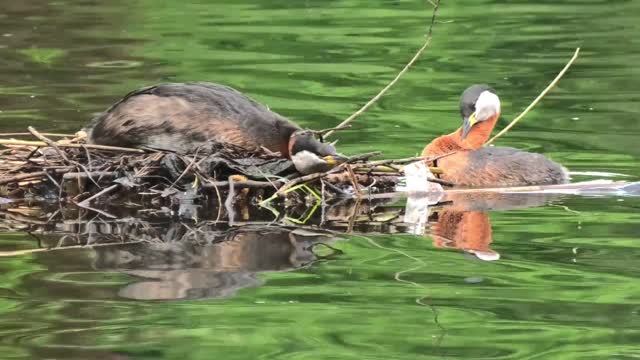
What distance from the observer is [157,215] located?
809 cm

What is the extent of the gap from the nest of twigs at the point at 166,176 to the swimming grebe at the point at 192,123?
0.09 meters

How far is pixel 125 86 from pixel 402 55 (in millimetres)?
3450

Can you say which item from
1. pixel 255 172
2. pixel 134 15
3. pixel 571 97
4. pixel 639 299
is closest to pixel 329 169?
pixel 255 172

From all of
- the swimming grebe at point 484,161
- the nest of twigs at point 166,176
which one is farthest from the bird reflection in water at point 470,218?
the nest of twigs at point 166,176

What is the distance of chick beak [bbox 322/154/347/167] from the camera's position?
837cm

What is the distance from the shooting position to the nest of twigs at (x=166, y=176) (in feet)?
27.3

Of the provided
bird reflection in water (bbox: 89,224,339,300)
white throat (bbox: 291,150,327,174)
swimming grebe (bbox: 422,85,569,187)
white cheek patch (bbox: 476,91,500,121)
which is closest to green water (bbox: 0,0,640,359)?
bird reflection in water (bbox: 89,224,339,300)

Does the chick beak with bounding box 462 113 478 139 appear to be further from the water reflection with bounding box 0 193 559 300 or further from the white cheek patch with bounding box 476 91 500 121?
the water reflection with bounding box 0 193 559 300

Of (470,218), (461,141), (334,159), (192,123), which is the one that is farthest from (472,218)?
(192,123)

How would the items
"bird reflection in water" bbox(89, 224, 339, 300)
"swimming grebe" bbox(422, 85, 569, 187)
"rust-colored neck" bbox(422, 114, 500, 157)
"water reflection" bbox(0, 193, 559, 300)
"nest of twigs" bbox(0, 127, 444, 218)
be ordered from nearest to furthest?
"bird reflection in water" bbox(89, 224, 339, 300) → "water reflection" bbox(0, 193, 559, 300) → "nest of twigs" bbox(0, 127, 444, 218) → "swimming grebe" bbox(422, 85, 569, 187) → "rust-colored neck" bbox(422, 114, 500, 157)

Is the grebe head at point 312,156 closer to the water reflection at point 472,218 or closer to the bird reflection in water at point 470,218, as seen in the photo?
the bird reflection in water at point 470,218

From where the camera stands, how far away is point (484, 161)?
912 cm

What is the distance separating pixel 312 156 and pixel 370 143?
2038 millimetres

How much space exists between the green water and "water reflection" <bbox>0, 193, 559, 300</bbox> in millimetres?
97
